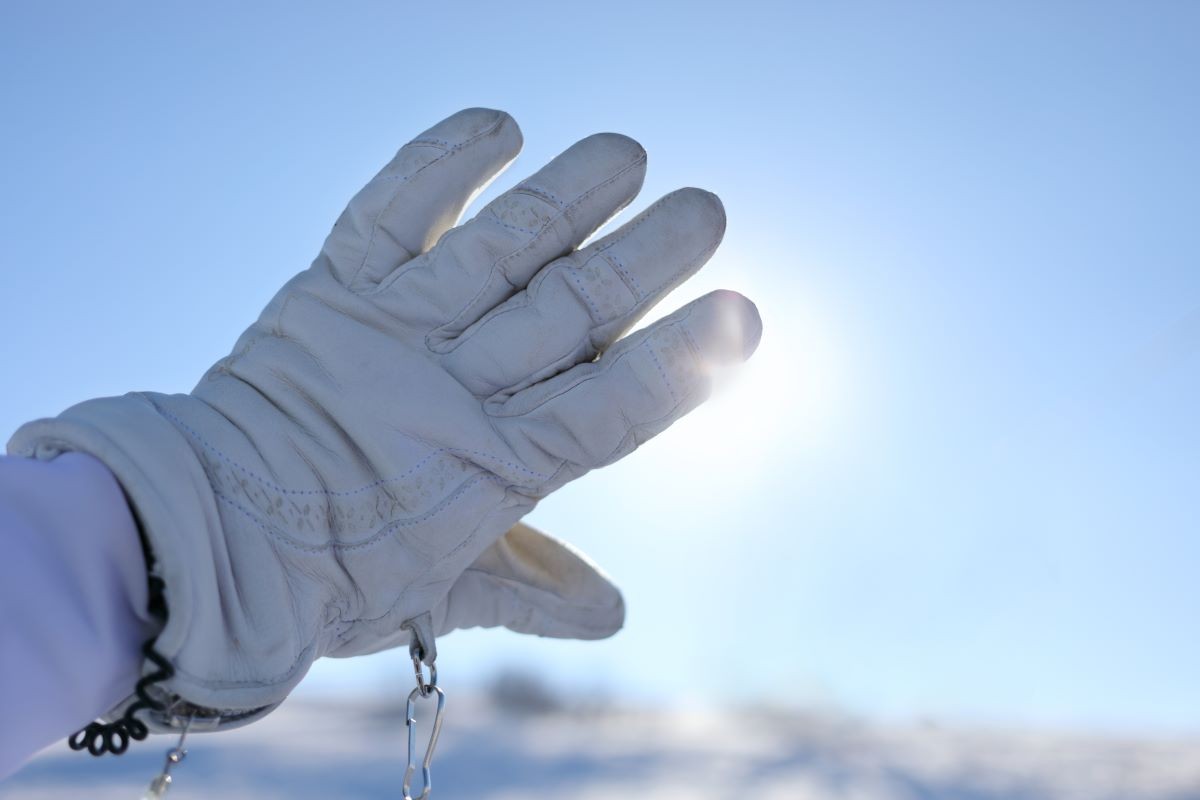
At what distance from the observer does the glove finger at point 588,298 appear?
164 centimetres

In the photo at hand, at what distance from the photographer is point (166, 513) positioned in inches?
47.3

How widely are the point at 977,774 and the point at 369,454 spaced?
4.83 meters

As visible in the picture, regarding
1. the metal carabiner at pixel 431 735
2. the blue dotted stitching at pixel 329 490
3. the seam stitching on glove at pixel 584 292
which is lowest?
the metal carabiner at pixel 431 735

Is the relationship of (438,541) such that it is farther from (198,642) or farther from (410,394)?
(198,642)

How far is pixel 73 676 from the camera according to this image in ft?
3.58

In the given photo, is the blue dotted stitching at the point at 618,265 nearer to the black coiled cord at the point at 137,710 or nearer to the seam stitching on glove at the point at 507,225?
the seam stitching on glove at the point at 507,225

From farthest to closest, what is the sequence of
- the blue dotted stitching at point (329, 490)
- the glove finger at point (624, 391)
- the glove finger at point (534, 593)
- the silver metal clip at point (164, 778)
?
1. the glove finger at point (534, 593)
2. the glove finger at point (624, 391)
3. the blue dotted stitching at point (329, 490)
4. the silver metal clip at point (164, 778)

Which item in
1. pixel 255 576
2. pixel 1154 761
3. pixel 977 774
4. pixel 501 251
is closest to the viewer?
pixel 255 576

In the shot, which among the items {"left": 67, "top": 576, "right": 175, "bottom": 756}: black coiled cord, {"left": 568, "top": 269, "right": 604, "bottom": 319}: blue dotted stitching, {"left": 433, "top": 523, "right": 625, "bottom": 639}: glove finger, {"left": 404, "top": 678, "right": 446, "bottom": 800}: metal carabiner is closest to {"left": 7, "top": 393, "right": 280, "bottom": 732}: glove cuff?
{"left": 67, "top": 576, "right": 175, "bottom": 756}: black coiled cord

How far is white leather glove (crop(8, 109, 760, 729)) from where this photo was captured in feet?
4.78

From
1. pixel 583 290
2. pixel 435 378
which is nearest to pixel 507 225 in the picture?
pixel 583 290

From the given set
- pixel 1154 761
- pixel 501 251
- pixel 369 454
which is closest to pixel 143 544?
pixel 369 454

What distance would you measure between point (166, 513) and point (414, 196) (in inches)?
29.9

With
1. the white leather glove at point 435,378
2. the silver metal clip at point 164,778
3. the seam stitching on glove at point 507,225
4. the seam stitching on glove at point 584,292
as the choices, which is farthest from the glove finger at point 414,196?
the silver metal clip at point 164,778
